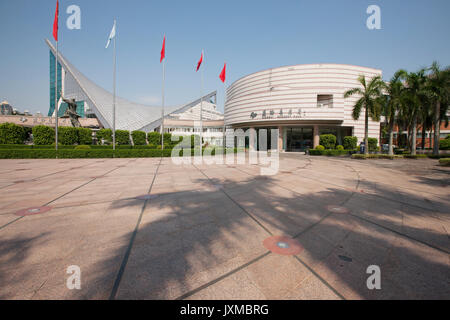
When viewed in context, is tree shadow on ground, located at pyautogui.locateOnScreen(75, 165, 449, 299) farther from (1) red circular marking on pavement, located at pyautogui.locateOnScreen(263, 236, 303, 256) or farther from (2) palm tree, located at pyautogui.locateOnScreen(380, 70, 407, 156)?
(2) palm tree, located at pyautogui.locateOnScreen(380, 70, 407, 156)

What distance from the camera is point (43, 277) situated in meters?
2.51

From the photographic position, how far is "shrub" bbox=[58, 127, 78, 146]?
2581 centimetres

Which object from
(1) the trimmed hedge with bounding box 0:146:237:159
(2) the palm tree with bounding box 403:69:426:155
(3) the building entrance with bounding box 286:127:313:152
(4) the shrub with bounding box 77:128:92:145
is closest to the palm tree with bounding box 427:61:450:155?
(2) the palm tree with bounding box 403:69:426:155

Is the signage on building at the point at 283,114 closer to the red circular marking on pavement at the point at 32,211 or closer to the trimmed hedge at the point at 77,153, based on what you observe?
the trimmed hedge at the point at 77,153

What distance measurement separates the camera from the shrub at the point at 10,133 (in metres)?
22.2

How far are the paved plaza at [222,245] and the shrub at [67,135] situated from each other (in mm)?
24594

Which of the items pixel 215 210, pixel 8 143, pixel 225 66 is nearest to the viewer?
pixel 215 210

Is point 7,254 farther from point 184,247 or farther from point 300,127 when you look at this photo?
point 300,127

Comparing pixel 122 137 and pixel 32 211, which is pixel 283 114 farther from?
pixel 32 211

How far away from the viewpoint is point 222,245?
3393 millimetres

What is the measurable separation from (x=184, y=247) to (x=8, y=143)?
3141 cm

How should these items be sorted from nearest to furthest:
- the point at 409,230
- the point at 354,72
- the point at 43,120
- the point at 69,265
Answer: the point at 69,265 → the point at 409,230 → the point at 43,120 → the point at 354,72

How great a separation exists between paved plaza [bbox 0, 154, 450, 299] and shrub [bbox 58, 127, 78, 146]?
2459 centimetres
